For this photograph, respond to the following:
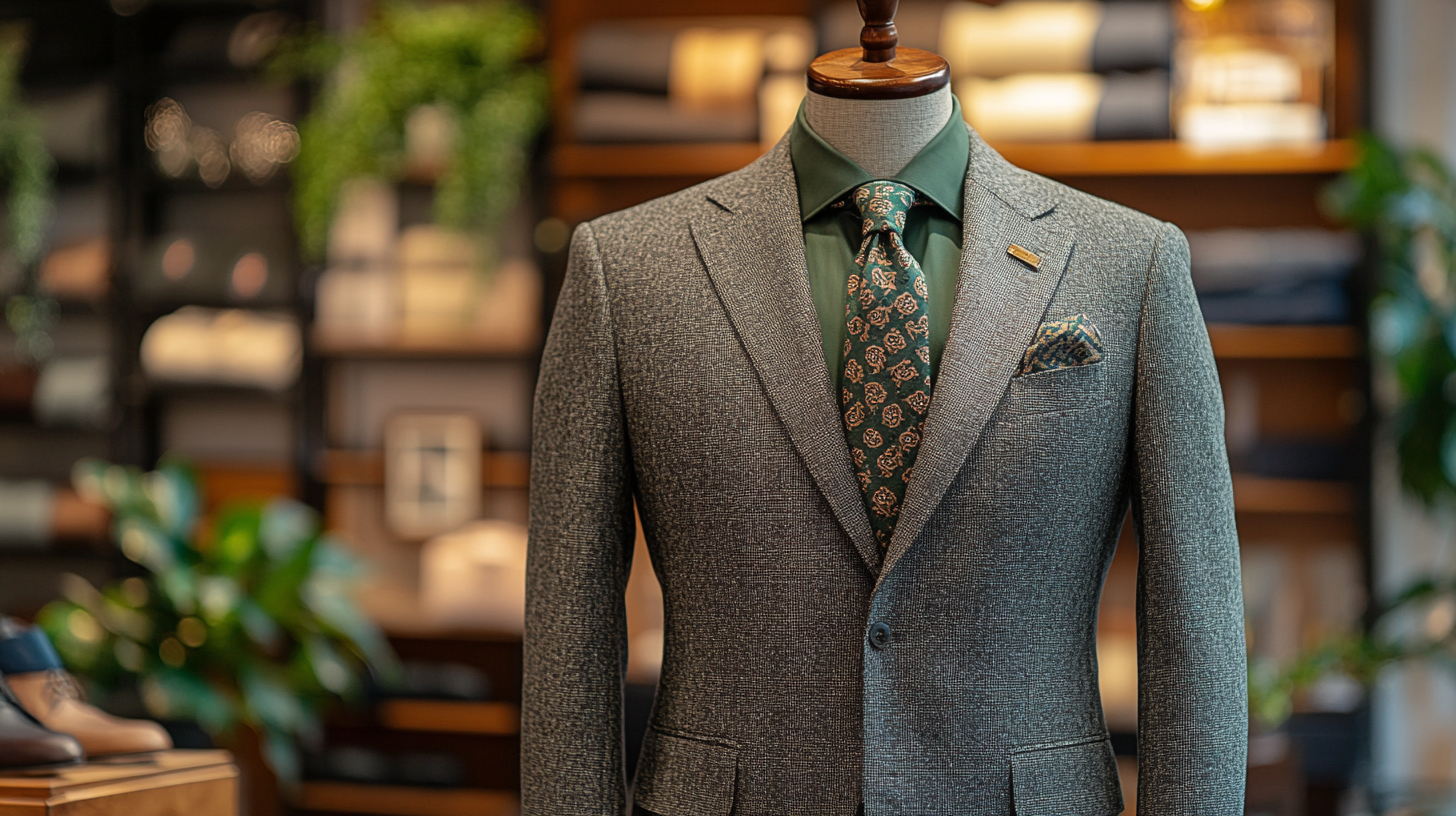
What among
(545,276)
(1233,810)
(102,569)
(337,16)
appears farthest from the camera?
(102,569)

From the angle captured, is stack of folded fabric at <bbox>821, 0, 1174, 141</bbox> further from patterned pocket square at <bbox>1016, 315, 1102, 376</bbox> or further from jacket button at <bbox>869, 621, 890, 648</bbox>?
jacket button at <bbox>869, 621, 890, 648</bbox>

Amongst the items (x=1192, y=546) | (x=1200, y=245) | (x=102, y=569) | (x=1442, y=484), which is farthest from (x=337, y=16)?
(x=1192, y=546)

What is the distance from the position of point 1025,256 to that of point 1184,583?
0.96ft

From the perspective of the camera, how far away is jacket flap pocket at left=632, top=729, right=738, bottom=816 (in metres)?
1.04

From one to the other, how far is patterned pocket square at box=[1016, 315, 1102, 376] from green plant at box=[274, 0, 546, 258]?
2.69 meters

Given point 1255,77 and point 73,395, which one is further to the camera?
point 73,395

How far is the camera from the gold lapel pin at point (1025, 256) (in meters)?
1.07

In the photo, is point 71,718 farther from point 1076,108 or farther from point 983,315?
point 1076,108

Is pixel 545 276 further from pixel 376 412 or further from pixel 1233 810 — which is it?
pixel 1233 810

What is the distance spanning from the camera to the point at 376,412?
3977mm

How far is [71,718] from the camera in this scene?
4.10ft

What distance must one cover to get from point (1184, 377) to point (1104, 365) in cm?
6

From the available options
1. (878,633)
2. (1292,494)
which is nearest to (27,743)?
(878,633)

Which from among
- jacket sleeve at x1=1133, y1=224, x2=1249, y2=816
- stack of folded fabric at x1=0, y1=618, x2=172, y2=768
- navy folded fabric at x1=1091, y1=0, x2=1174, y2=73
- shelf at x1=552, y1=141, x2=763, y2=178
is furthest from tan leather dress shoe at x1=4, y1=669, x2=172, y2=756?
navy folded fabric at x1=1091, y1=0, x2=1174, y2=73
